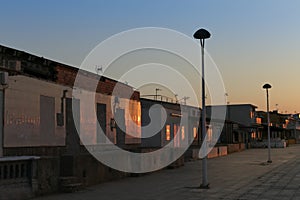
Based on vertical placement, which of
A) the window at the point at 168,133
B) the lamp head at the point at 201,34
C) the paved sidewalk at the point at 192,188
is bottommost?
the paved sidewalk at the point at 192,188

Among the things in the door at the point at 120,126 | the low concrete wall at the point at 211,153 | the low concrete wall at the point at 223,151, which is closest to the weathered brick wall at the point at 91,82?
the door at the point at 120,126

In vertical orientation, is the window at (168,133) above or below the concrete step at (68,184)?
above

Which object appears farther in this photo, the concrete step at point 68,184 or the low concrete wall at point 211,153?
the low concrete wall at point 211,153

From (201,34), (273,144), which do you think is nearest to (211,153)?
(201,34)

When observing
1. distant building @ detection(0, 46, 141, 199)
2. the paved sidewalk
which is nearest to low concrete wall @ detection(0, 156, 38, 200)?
distant building @ detection(0, 46, 141, 199)

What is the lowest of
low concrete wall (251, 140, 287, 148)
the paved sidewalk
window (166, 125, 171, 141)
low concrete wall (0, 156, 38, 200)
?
the paved sidewalk

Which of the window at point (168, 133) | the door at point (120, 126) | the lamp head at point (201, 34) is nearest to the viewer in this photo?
the lamp head at point (201, 34)

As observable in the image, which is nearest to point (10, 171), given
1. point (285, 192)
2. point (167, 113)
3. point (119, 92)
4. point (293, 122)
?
point (285, 192)

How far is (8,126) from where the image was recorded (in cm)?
1596

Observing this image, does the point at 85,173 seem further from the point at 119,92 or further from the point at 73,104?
the point at 119,92

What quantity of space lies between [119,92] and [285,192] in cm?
1417

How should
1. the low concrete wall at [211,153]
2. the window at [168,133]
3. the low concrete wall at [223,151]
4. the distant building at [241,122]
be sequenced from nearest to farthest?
the low concrete wall at [211,153], the window at [168,133], the low concrete wall at [223,151], the distant building at [241,122]

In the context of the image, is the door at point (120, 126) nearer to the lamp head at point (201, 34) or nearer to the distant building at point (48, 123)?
the distant building at point (48, 123)

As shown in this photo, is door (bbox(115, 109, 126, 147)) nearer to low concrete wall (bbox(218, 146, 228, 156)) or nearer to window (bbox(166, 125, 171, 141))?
window (bbox(166, 125, 171, 141))
